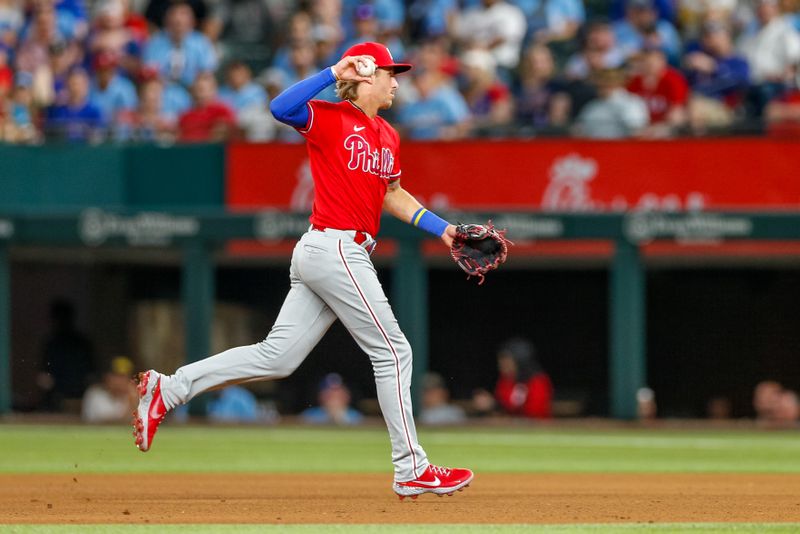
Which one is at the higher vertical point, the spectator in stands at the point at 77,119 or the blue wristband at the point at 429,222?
the spectator in stands at the point at 77,119

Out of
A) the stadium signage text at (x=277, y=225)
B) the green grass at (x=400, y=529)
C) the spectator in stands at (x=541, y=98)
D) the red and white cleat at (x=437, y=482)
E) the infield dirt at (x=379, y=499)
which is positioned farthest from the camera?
the spectator in stands at (x=541, y=98)

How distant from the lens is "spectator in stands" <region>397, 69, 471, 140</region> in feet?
47.1

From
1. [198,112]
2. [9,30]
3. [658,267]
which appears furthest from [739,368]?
[9,30]

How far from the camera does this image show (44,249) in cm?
1580

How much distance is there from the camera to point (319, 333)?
6.68m

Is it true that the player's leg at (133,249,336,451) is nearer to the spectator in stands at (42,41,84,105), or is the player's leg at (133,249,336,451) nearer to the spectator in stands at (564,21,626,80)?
the spectator in stands at (564,21,626,80)

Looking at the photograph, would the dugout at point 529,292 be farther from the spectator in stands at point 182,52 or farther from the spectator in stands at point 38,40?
the spectator in stands at point 38,40

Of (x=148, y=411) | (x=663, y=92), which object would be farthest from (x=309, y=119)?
(x=663, y=92)

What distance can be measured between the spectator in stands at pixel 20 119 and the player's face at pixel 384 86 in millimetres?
8991

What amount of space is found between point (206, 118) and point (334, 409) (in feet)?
10.3

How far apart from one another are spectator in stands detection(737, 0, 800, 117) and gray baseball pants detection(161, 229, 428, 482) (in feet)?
26.7

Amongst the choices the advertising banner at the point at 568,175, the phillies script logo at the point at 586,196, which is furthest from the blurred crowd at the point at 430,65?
the phillies script logo at the point at 586,196

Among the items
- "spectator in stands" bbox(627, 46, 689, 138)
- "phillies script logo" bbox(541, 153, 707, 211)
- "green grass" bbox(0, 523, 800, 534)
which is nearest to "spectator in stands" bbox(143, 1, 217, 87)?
"phillies script logo" bbox(541, 153, 707, 211)

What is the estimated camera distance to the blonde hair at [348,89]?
667cm
